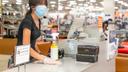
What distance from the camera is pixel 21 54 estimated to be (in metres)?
1.84

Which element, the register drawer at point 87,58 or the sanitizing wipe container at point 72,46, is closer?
the register drawer at point 87,58

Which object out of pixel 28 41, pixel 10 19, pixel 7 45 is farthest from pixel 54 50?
pixel 10 19

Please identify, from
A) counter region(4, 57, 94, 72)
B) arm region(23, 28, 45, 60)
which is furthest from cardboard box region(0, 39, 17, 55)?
counter region(4, 57, 94, 72)

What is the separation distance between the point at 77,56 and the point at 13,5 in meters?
6.64

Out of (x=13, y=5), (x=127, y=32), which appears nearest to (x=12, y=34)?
(x=13, y=5)

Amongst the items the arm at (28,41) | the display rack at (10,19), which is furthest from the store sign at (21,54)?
the display rack at (10,19)

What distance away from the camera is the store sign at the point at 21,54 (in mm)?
1793

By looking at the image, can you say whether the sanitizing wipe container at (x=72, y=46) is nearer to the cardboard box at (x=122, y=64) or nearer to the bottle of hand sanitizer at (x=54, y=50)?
the bottle of hand sanitizer at (x=54, y=50)

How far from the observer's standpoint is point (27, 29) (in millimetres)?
2783

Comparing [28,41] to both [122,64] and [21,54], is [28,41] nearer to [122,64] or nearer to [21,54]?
[21,54]

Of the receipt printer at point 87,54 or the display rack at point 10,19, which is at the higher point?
the display rack at point 10,19

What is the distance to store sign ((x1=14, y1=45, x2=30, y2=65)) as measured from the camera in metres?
1.79

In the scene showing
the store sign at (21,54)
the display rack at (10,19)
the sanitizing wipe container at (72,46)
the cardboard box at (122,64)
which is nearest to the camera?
the store sign at (21,54)

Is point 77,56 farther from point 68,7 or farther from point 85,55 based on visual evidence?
point 68,7
